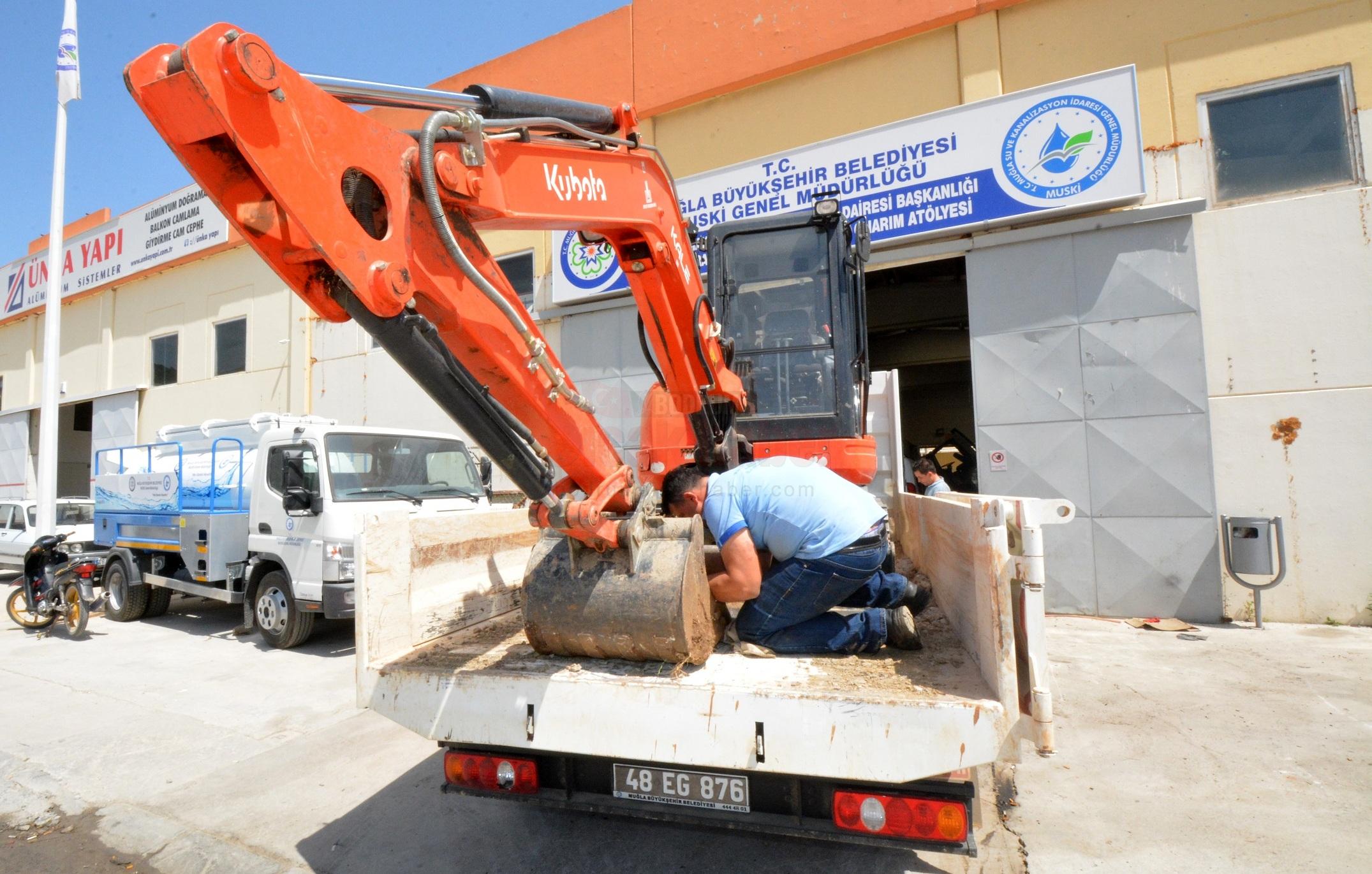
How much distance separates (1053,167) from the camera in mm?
8062

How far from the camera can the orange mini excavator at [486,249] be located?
1964 mm

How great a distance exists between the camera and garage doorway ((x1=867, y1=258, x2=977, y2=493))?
12352mm

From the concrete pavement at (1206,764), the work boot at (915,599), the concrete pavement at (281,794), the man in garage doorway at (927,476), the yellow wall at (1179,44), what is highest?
the yellow wall at (1179,44)

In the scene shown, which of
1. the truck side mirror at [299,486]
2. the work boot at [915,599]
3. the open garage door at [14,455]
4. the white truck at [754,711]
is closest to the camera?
the white truck at [754,711]

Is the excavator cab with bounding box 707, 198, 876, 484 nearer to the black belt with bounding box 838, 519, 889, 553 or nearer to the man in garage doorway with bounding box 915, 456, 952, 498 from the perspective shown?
the black belt with bounding box 838, 519, 889, 553

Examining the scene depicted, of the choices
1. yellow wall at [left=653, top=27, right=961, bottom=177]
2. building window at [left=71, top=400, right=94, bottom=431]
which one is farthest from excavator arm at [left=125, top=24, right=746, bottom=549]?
building window at [left=71, top=400, right=94, bottom=431]

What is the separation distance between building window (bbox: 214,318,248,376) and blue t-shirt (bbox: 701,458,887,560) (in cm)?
1570

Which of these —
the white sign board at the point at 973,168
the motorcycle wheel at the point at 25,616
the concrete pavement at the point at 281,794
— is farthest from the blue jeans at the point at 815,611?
the motorcycle wheel at the point at 25,616

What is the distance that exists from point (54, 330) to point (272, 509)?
31.1 feet

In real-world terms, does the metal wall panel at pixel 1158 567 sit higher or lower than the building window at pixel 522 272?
lower

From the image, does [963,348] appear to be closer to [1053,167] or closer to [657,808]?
[1053,167]

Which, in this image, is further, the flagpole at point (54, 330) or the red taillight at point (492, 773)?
the flagpole at point (54, 330)

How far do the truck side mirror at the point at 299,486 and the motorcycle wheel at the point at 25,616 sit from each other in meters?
4.08

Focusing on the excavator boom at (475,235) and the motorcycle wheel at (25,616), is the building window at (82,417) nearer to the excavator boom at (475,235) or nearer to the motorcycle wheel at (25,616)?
the motorcycle wheel at (25,616)
